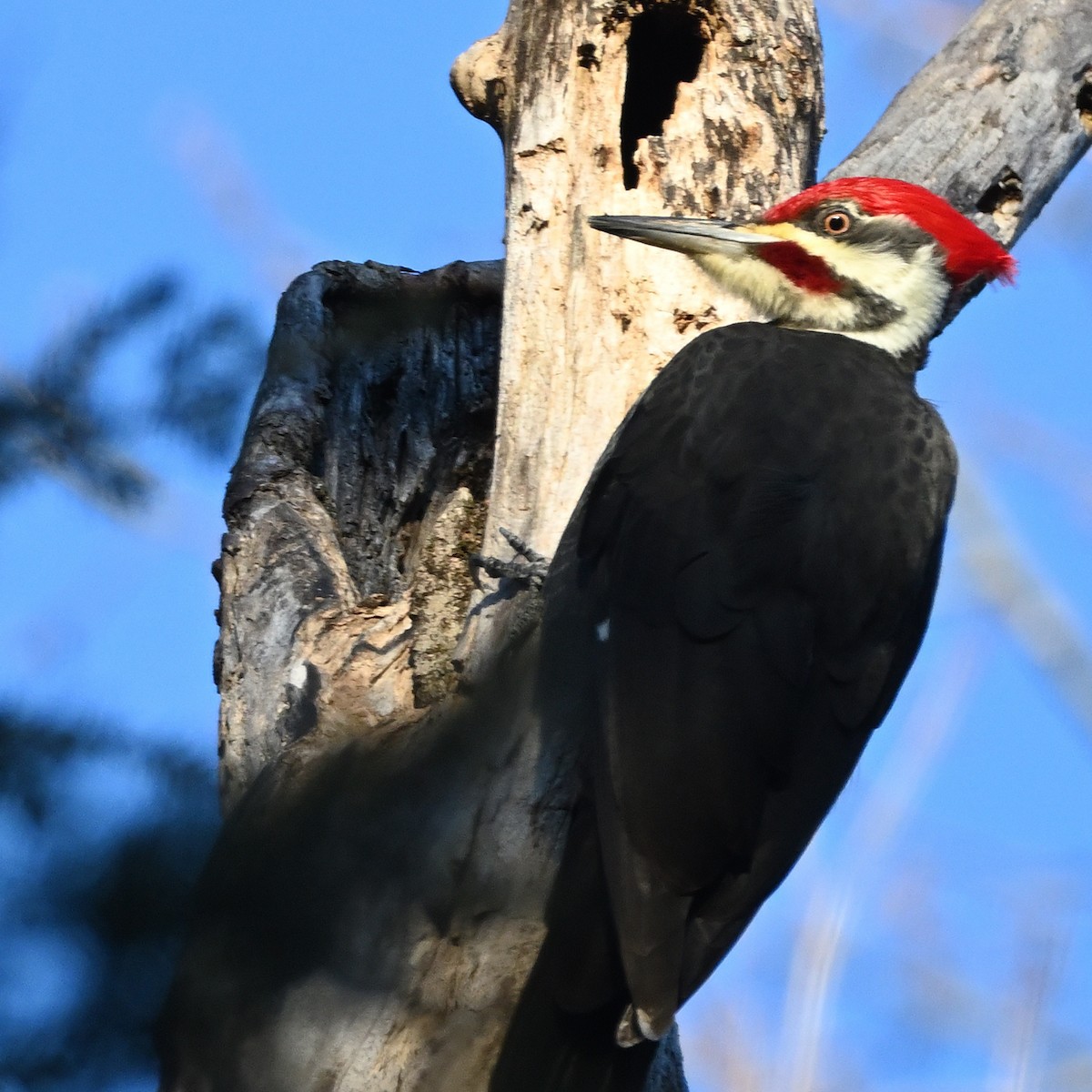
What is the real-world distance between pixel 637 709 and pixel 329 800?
1501 mm

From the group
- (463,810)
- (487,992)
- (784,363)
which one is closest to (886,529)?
(784,363)

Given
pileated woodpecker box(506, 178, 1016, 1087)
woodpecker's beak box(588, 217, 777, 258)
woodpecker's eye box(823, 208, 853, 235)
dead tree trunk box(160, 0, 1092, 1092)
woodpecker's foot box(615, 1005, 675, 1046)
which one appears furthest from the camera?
woodpecker's eye box(823, 208, 853, 235)

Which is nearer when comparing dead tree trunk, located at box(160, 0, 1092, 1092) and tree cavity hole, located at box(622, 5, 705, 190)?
dead tree trunk, located at box(160, 0, 1092, 1092)

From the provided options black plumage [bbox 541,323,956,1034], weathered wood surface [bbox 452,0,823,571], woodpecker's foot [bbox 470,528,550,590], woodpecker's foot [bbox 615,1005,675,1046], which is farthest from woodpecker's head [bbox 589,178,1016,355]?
woodpecker's foot [bbox 615,1005,675,1046]

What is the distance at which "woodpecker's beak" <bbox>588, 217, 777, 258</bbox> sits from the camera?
143 inches

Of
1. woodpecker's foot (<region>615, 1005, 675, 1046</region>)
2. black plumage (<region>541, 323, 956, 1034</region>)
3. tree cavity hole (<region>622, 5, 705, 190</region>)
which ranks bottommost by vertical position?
woodpecker's foot (<region>615, 1005, 675, 1046</region>)

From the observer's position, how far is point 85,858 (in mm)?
1608

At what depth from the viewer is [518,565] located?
3570 mm

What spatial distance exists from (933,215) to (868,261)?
204mm

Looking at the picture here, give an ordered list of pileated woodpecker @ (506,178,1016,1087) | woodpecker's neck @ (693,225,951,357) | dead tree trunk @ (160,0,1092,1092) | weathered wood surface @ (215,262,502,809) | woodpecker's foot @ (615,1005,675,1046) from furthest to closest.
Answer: woodpecker's neck @ (693,225,951,357) → weathered wood surface @ (215,262,502,809) → pileated woodpecker @ (506,178,1016,1087) → woodpecker's foot @ (615,1005,675,1046) → dead tree trunk @ (160,0,1092,1092)

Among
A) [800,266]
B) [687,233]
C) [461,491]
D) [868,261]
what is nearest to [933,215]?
[868,261]

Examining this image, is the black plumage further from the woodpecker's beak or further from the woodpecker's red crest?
the woodpecker's red crest

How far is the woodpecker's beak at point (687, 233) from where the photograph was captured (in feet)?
11.9

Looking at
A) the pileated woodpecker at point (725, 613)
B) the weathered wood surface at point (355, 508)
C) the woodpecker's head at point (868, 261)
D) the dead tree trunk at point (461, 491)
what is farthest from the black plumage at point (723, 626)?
the weathered wood surface at point (355, 508)
